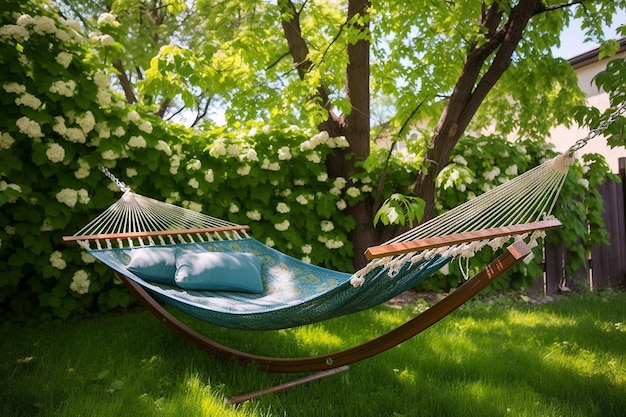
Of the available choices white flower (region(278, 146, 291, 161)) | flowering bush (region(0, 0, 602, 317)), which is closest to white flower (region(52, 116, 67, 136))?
flowering bush (region(0, 0, 602, 317))

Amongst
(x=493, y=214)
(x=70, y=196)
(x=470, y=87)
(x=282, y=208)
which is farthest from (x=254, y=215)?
(x=493, y=214)

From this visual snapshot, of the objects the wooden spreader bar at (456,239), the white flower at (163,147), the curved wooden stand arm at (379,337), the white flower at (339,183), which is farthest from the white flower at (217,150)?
the wooden spreader bar at (456,239)

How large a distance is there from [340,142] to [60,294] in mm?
2095

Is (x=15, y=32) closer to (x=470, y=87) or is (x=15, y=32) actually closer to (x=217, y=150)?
(x=217, y=150)

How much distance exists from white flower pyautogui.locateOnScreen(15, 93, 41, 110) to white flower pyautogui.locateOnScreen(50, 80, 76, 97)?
96mm

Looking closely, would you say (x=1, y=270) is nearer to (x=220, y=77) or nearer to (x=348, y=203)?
(x=220, y=77)

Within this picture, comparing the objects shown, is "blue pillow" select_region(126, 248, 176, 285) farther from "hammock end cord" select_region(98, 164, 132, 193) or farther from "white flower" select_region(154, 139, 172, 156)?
"white flower" select_region(154, 139, 172, 156)

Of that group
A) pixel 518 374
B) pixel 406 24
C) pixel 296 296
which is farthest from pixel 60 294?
pixel 406 24

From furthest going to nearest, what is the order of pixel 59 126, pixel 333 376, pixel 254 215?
pixel 254 215 → pixel 59 126 → pixel 333 376

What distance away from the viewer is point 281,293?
226 centimetres

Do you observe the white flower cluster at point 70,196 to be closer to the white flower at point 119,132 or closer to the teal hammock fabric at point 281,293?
the white flower at point 119,132

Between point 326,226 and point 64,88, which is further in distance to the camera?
point 326,226

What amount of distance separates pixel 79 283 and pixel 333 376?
1.66m

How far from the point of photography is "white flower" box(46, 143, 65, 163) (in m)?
2.71
